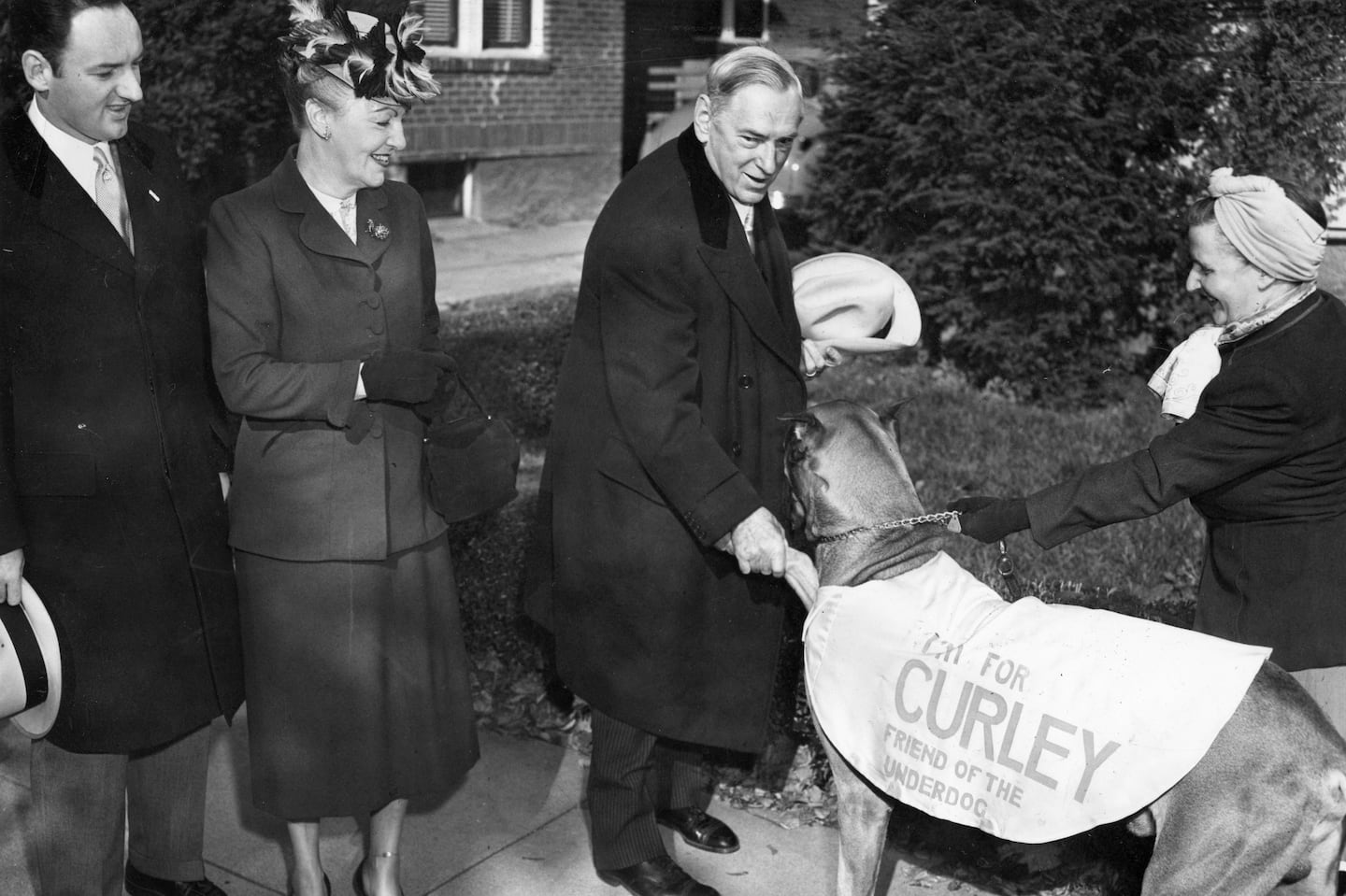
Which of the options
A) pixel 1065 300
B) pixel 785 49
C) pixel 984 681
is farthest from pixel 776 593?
pixel 785 49

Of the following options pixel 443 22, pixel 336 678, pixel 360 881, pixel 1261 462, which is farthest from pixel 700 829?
pixel 443 22

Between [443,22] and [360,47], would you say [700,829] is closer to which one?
[360,47]

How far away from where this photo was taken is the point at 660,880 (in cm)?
A: 398

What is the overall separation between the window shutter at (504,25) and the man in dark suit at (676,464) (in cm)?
1082

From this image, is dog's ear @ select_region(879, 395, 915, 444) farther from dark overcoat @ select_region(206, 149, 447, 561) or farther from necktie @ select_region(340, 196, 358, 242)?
necktie @ select_region(340, 196, 358, 242)

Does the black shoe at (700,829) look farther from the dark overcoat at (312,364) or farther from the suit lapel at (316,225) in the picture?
the suit lapel at (316,225)

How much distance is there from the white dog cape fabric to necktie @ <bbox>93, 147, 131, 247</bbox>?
6.72 ft

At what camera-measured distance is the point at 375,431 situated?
141 inches

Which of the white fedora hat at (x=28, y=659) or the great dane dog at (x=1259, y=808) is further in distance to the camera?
the white fedora hat at (x=28, y=659)

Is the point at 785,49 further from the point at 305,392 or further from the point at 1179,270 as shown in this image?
the point at 305,392

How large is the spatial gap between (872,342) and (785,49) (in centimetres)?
775

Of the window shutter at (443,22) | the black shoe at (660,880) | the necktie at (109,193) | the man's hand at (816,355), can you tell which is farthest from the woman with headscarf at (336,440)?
the window shutter at (443,22)

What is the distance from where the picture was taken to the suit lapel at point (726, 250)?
3.66 meters

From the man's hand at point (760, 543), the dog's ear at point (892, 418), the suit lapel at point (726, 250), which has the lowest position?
the man's hand at point (760, 543)
